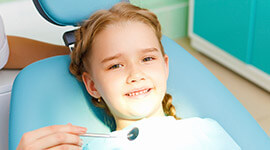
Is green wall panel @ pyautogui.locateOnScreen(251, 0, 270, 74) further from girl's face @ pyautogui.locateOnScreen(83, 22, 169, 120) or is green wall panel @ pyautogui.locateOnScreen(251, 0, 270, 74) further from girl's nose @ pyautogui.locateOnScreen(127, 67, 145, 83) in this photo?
girl's nose @ pyautogui.locateOnScreen(127, 67, 145, 83)

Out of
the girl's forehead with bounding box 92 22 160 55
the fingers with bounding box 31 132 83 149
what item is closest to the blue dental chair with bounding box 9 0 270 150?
the girl's forehead with bounding box 92 22 160 55

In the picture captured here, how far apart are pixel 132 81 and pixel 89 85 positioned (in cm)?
17

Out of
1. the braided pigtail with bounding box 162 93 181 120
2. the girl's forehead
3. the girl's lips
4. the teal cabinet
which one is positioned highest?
the girl's forehead

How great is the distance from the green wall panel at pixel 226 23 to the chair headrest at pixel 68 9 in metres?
1.19

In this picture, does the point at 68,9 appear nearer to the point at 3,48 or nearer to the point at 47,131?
the point at 3,48

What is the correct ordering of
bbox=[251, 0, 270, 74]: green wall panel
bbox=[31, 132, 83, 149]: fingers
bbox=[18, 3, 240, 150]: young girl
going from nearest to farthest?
bbox=[31, 132, 83, 149]: fingers → bbox=[18, 3, 240, 150]: young girl → bbox=[251, 0, 270, 74]: green wall panel

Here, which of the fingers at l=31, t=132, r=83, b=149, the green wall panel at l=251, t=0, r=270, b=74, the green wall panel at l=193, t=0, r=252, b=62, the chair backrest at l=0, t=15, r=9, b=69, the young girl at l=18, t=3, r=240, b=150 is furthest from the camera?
the green wall panel at l=193, t=0, r=252, b=62

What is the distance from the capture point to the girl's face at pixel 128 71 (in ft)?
3.43

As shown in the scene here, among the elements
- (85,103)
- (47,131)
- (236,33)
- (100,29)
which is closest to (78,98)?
(85,103)

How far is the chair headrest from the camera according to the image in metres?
1.14

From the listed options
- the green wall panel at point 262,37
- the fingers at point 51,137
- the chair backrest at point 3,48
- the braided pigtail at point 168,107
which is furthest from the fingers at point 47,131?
the green wall panel at point 262,37

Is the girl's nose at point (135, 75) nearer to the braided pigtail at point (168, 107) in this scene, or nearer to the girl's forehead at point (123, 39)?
the girl's forehead at point (123, 39)

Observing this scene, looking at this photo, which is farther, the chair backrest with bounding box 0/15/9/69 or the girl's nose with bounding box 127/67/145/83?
the chair backrest with bounding box 0/15/9/69

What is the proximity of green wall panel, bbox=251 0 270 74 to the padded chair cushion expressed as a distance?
90 cm
